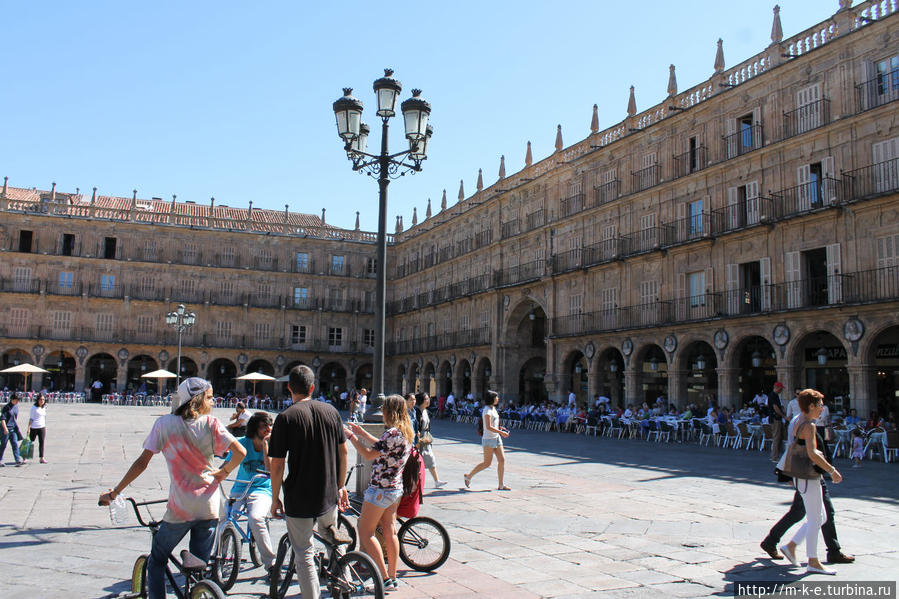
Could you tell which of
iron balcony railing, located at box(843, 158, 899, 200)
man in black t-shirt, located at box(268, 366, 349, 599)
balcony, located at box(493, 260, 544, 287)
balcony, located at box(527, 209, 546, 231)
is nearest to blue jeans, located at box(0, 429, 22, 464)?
man in black t-shirt, located at box(268, 366, 349, 599)

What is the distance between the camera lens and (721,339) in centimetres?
2448

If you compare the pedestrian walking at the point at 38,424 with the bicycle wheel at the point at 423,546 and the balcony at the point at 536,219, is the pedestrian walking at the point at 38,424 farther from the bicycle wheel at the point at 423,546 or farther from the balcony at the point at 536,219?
the balcony at the point at 536,219

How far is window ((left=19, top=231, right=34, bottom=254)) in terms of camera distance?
48875 mm

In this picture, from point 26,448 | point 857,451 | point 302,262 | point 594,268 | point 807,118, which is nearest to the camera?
point 26,448

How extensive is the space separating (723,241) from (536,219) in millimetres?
11595

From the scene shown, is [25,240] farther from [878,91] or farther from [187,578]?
[187,578]

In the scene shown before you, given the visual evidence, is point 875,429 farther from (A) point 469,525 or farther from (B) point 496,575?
(B) point 496,575

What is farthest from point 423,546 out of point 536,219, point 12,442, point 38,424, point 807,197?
point 536,219

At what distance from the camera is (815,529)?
6305 mm

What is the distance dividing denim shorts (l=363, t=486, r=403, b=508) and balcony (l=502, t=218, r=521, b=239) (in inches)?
1245

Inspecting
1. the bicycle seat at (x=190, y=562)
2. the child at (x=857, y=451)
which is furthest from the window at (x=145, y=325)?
the bicycle seat at (x=190, y=562)

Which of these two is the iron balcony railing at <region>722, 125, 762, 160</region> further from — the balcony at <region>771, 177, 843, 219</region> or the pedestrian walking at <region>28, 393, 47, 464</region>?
the pedestrian walking at <region>28, 393, 47, 464</region>

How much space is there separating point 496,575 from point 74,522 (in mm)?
4815

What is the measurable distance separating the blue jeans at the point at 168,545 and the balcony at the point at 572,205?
28.9 meters
